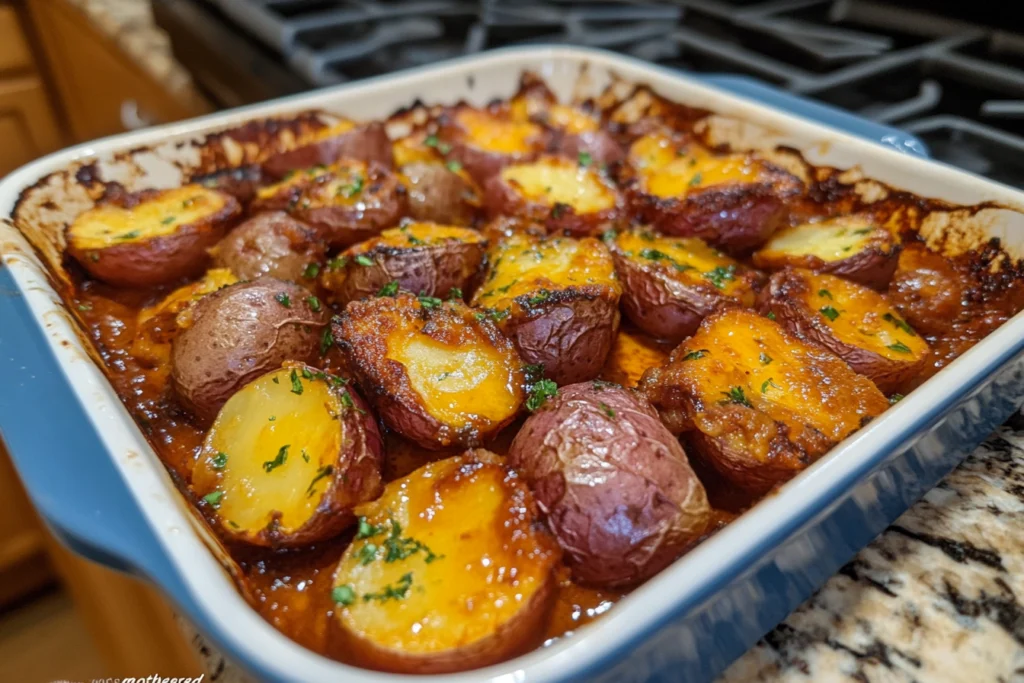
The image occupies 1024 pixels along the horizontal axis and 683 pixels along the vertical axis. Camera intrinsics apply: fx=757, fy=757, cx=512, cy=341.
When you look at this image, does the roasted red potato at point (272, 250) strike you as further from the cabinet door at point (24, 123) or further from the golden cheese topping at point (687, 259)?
the cabinet door at point (24, 123)

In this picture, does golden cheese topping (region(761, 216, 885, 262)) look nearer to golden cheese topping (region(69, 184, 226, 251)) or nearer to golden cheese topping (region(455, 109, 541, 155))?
golden cheese topping (region(455, 109, 541, 155))

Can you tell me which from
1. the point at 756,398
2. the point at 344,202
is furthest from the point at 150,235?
the point at 756,398

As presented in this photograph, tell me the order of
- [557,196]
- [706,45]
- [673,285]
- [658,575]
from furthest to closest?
[706,45]
[557,196]
[673,285]
[658,575]

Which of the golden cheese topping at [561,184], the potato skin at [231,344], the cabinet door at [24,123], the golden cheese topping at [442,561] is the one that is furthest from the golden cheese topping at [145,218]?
the cabinet door at [24,123]

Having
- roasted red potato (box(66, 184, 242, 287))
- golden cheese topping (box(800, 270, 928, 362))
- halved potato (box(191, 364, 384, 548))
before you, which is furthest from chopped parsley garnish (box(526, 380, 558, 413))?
roasted red potato (box(66, 184, 242, 287))

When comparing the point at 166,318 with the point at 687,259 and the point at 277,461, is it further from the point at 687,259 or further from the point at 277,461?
the point at 687,259

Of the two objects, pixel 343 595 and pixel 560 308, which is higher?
pixel 560 308
